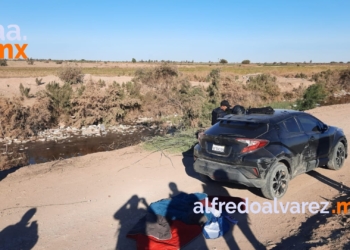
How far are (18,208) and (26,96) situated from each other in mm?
22351

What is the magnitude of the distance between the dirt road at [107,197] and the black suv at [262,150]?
557 millimetres

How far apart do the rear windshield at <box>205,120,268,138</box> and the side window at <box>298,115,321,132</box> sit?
133 centimetres

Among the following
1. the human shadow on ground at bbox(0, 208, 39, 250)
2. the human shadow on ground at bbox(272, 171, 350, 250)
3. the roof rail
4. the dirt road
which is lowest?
the human shadow on ground at bbox(0, 208, 39, 250)

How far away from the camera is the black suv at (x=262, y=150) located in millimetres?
5848

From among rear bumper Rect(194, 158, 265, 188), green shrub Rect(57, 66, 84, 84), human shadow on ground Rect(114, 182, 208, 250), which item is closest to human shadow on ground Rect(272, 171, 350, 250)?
rear bumper Rect(194, 158, 265, 188)

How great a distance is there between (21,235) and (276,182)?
182 inches

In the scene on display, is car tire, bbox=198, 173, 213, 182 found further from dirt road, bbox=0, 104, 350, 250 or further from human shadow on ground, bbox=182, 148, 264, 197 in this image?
dirt road, bbox=0, 104, 350, 250

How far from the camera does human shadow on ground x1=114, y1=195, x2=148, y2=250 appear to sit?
4.79 m

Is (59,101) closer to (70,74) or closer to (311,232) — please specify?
(70,74)

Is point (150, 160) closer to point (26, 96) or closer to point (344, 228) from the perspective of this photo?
point (344, 228)

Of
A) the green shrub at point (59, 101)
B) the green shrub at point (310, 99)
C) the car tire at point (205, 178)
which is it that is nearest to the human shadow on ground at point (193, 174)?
the car tire at point (205, 178)

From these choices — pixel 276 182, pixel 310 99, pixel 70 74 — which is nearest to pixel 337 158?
pixel 276 182

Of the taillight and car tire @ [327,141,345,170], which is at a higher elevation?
the taillight

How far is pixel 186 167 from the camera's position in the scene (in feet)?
27.9
